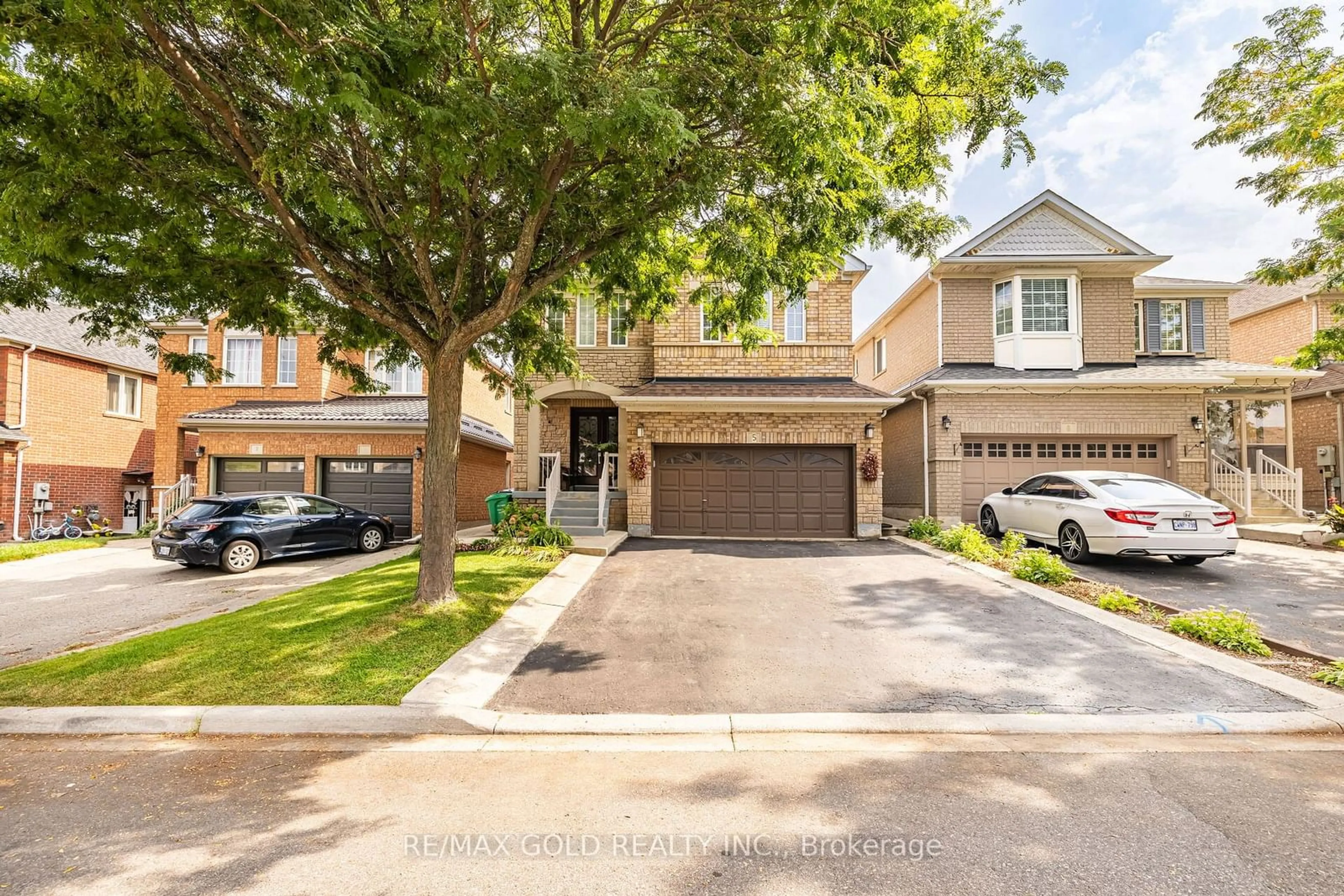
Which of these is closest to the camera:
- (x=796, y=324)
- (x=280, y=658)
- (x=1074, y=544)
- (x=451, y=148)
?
(x=451, y=148)

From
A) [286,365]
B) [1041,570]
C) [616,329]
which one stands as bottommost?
[1041,570]

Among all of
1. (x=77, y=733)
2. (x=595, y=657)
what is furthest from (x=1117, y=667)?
(x=77, y=733)

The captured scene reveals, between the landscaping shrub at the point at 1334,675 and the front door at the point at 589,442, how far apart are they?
13394 millimetres

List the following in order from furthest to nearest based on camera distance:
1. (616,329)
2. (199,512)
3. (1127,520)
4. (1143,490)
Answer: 1. (616,329)
2. (199,512)
3. (1143,490)
4. (1127,520)

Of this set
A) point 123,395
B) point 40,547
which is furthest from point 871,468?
point 123,395

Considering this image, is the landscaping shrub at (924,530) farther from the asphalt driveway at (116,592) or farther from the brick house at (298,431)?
the brick house at (298,431)

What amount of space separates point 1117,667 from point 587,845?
5033mm

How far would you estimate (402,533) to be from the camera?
51.4 feet

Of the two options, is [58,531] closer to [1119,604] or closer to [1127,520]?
[1119,604]

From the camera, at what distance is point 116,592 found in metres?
9.34

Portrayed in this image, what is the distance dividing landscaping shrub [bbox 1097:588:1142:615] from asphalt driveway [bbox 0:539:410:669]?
11158 mm

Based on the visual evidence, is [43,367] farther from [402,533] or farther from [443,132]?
[443,132]

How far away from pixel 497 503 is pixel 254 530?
468cm

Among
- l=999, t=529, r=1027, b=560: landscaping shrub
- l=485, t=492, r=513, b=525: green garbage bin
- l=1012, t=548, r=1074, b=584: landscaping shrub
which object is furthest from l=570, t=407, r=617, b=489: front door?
l=1012, t=548, r=1074, b=584: landscaping shrub
